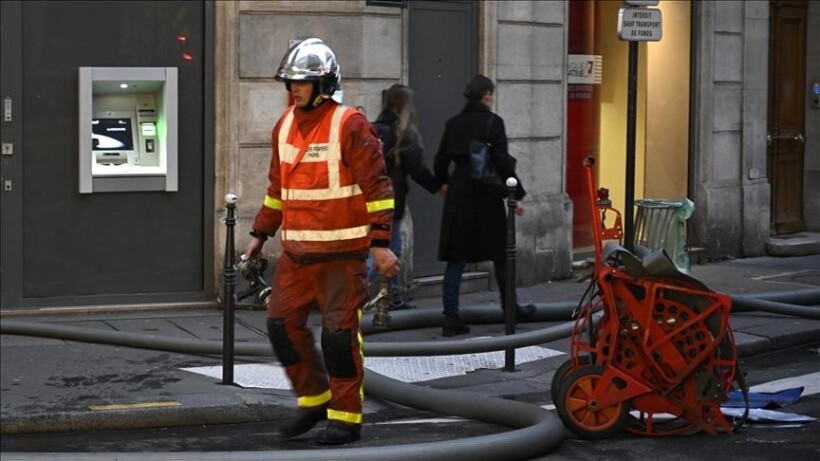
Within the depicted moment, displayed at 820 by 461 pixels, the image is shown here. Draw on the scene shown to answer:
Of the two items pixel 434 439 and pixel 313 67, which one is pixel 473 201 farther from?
pixel 313 67

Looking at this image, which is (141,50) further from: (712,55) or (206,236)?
(712,55)

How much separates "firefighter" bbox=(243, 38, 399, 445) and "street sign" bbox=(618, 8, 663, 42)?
16.1ft

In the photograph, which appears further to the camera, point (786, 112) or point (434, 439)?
point (786, 112)

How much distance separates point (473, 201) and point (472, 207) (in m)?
0.04

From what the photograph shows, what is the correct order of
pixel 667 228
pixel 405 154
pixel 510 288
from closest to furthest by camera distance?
pixel 510 288 → pixel 405 154 → pixel 667 228

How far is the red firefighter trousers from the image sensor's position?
7.24 m

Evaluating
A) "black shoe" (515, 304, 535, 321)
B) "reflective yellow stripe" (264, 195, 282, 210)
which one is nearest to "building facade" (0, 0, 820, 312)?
"black shoe" (515, 304, 535, 321)

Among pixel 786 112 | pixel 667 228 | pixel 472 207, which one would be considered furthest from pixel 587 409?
pixel 786 112

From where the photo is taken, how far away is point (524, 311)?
11.1 meters

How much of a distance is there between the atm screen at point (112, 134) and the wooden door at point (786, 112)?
5.73m

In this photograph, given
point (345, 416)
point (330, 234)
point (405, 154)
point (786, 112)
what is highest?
point (786, 112)

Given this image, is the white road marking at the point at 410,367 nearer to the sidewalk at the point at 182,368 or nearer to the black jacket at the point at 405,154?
the sidewalk at the point at 182,368

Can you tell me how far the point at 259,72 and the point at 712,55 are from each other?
5644 millimetres

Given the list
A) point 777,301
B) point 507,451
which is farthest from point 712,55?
point 507,451
